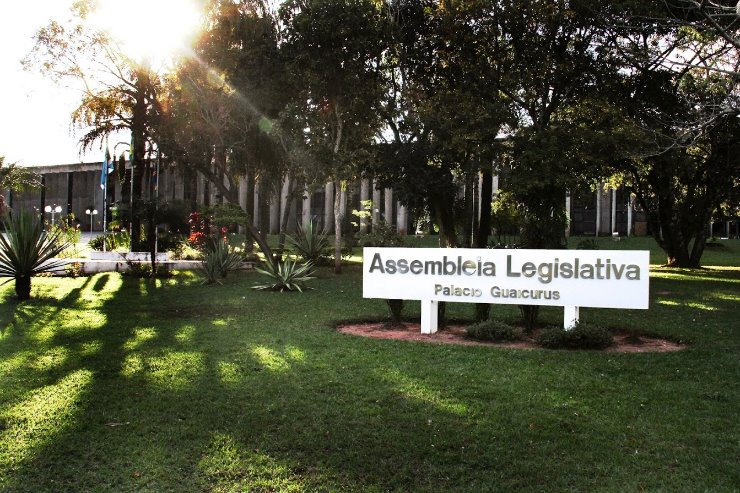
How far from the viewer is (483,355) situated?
8.58 metres

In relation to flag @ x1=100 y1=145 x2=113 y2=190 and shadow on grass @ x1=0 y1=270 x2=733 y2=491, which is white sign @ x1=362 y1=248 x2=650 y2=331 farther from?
flag @ x1=100 y1=145 x2=113 y2=190

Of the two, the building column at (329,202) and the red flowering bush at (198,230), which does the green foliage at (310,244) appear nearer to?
the red flowering bush at (198,230)

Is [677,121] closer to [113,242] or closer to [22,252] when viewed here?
[22,252]

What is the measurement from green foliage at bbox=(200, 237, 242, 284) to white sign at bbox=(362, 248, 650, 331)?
8718mm

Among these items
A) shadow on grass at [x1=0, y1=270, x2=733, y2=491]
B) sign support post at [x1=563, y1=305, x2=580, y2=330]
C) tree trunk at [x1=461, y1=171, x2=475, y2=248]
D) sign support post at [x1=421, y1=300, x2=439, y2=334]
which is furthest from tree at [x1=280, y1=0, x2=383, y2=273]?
shadow on grass at [x1=0, y1=270, x2=733, y2=491]

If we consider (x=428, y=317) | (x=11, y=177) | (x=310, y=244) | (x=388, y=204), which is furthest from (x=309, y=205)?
(x=428, y=317)

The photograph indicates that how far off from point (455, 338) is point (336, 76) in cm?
1237

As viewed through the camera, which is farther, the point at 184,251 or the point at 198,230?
the point at 184,251

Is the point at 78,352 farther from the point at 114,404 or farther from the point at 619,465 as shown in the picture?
the point at 619,465

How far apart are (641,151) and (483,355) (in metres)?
13.1

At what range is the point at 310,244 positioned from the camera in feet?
82.1

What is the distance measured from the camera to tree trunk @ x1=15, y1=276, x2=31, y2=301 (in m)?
14.5

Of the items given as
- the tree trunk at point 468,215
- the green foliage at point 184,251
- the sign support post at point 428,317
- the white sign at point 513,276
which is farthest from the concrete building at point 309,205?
the sign support post at point 428,317

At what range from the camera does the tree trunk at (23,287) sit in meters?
14.5
